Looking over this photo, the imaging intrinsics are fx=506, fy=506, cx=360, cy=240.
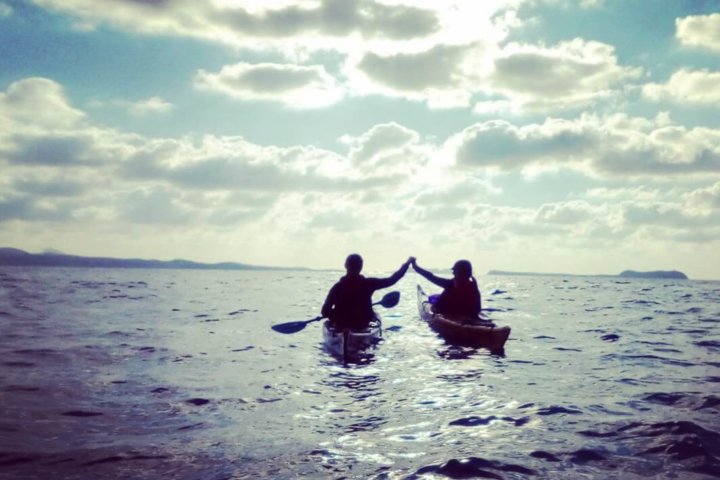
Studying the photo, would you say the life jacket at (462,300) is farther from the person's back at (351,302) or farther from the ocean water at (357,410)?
the person's back at (351,302)

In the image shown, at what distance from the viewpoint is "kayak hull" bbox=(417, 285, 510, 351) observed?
45.0ft

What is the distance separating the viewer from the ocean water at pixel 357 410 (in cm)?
565

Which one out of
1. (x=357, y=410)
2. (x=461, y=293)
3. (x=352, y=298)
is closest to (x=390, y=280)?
(x=352, y=298)

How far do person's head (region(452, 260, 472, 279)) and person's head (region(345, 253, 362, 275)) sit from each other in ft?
10.9

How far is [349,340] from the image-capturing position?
12828mm

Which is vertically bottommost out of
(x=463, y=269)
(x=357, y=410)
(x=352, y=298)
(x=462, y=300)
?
(x=357, y=410)

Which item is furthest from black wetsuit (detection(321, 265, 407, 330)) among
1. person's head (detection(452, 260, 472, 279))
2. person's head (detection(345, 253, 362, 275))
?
person's head (detection(452, 260, 472, 279))

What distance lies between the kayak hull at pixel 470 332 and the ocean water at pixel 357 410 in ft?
1.28

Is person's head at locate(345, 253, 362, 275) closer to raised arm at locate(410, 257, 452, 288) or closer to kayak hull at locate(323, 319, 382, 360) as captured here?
kayak hull at locate(323, 319, 382, 360)

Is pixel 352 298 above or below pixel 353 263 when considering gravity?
below

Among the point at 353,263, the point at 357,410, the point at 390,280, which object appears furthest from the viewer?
the point at 390,280

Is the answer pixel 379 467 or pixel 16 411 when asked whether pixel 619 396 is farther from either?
pixel 16 411

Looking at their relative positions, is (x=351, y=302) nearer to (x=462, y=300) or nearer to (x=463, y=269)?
(x=463, y=269)

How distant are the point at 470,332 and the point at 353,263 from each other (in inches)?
154
